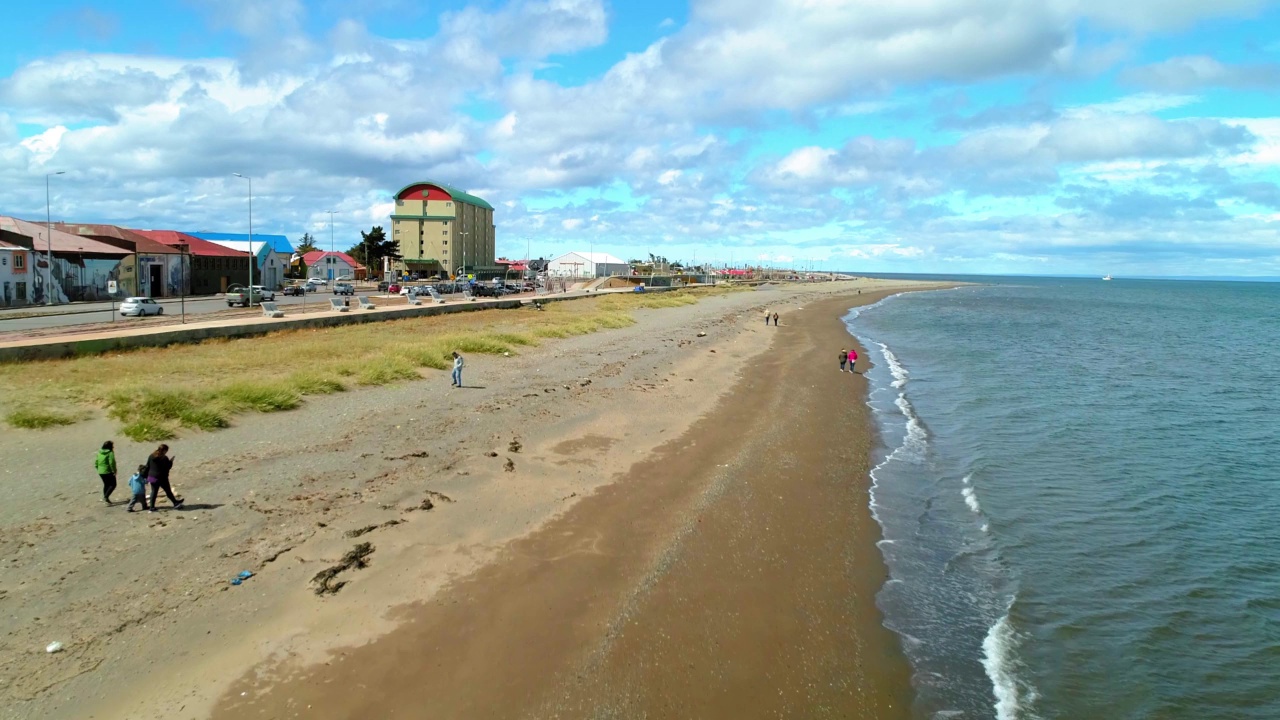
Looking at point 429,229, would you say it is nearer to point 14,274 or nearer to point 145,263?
point 145,263

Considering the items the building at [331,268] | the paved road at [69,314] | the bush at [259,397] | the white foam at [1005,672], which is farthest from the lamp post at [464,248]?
the white foam at [1005,672]

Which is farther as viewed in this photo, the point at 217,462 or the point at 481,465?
the point at 481,465

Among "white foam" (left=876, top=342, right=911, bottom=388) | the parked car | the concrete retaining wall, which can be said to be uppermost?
the parked car

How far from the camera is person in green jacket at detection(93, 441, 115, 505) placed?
11.9 metres

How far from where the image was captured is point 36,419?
16.0 m

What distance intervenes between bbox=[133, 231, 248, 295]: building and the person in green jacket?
2380 inches

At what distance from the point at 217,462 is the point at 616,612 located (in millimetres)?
9692

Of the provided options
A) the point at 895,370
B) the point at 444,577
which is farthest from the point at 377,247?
the point at 444,577

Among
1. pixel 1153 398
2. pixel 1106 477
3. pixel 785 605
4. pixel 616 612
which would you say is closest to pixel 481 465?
pixel 616 612

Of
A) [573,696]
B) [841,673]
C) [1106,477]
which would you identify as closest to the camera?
[573,696]

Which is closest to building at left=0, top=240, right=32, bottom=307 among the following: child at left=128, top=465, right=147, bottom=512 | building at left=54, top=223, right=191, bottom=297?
building at left=54, top=223, right=191, bottom=297

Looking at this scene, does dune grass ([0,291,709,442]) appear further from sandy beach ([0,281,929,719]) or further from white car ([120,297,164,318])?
white car ([120,297,164,318])

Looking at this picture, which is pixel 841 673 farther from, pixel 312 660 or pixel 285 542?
pixel 285 542

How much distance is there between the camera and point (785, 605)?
1087 centimetres
